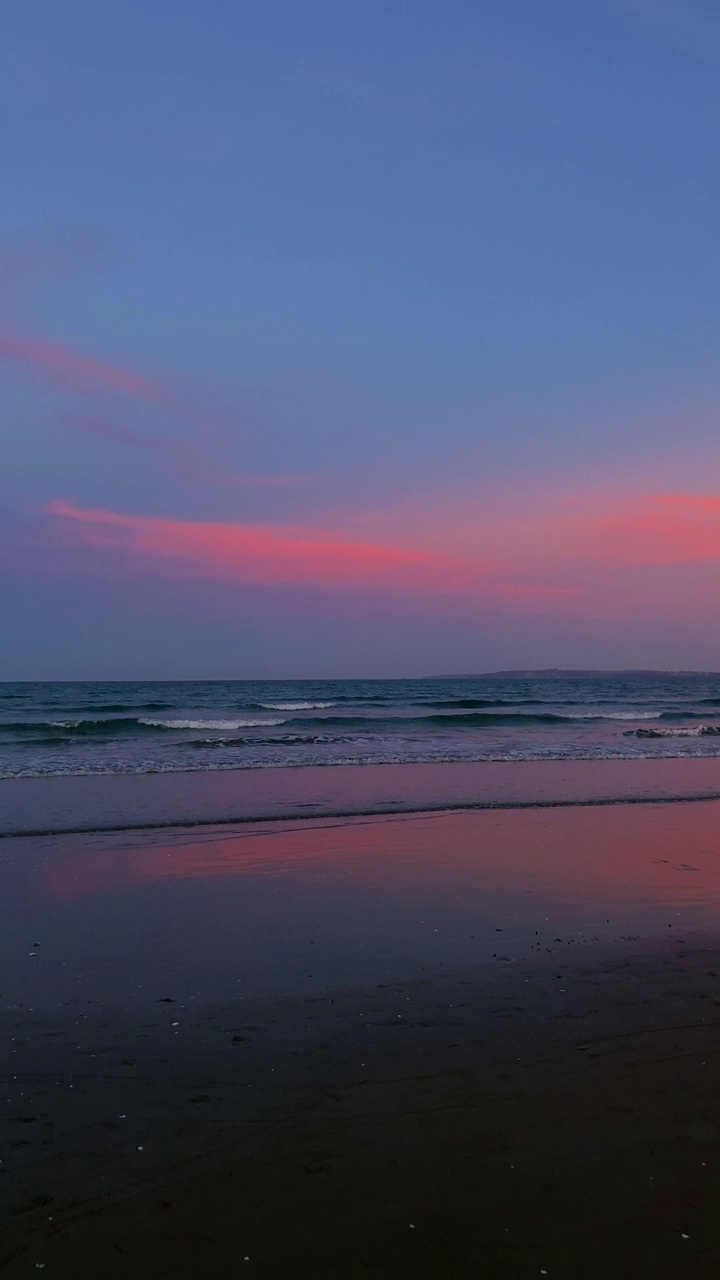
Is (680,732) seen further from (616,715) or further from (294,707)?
(294,707)

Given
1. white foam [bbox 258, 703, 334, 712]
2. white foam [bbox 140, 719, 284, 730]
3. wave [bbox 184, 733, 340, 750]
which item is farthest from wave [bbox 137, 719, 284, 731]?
white foam [bbox 258, 703, 334, 712]

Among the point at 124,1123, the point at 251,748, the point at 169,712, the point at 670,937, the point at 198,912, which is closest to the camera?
the point at 124,1123

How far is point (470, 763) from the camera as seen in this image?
2203 centimetres

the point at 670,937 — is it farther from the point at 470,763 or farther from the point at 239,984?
the point at 470,763

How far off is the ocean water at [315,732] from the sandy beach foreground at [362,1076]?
502 inches

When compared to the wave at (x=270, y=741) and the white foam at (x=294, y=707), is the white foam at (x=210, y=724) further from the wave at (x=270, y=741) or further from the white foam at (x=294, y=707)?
the white foam at (x=294, y=707)

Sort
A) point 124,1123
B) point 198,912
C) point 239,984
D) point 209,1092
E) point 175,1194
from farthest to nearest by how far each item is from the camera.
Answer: point 198,912 → point 239,984 → point 209,1092 → point 124,1123 → point 175,1194

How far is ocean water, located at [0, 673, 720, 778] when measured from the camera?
23000 millimetres

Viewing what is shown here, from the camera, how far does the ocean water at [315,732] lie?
23.0m

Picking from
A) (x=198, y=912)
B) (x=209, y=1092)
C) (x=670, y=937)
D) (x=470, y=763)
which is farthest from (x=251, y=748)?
(x=209, y=1092)

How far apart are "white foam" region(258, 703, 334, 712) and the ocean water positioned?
0.26ft

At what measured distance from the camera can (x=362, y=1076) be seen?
16.4 feet

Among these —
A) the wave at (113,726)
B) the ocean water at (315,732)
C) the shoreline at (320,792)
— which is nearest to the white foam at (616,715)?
the ocean water at (315,732)

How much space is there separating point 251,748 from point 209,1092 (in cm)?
2145
